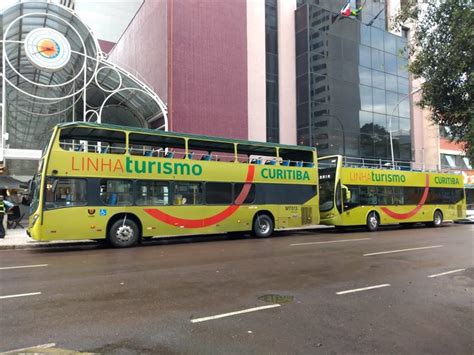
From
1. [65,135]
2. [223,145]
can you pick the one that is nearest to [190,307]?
[65,135]

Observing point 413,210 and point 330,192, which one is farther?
point 413,210

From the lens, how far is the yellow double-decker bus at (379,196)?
20.1 meters

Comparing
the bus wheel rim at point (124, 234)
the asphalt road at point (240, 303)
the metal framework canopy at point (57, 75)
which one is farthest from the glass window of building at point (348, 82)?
the asphalt road at point (240, 303)

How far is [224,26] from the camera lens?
2772cm

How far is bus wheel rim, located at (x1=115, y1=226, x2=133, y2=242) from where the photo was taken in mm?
13633

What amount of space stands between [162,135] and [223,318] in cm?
1067

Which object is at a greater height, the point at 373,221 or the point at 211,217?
the point at 211,217

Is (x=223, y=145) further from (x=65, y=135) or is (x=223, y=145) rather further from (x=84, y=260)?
(x=84, y=260)

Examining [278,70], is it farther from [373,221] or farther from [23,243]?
[23,243]

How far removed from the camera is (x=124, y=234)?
45.0 feet

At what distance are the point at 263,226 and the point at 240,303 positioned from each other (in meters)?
11.2

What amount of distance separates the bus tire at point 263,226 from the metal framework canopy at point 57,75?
9.44 metres

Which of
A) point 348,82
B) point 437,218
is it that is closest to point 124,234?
point 437,218

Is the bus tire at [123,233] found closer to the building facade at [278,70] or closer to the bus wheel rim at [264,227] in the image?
the bus wheel rim at [264,227]
